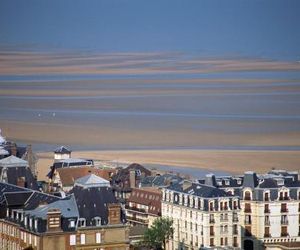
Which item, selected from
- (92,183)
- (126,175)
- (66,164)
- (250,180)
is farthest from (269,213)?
(66,164)

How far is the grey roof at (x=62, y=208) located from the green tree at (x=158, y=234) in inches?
167

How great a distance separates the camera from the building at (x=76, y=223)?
35375 mm

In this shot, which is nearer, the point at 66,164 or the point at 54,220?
the point at 54,220

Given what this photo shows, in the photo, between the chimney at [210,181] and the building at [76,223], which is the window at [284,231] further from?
the building at [76,223]

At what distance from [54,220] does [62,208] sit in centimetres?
76

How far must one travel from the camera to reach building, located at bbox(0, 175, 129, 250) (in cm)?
3538

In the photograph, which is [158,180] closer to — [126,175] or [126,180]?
[126,180]

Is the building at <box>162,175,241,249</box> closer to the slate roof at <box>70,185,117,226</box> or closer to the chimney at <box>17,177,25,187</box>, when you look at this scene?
the slate roof at <box>70,185,117,226</box>

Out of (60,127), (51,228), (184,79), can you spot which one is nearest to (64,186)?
(51,228)

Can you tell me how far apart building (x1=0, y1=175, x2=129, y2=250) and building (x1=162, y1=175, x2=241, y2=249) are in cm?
428

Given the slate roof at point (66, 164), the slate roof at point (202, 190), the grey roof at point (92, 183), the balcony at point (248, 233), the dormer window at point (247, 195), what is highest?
the slate roof at point (66, 164)

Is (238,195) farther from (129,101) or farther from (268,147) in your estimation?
(129,101)

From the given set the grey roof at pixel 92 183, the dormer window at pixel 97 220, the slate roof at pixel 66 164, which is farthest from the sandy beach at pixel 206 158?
the dormer window at pixel 97 220

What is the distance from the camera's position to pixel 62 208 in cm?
3594
